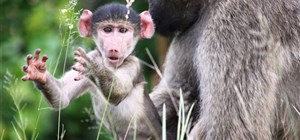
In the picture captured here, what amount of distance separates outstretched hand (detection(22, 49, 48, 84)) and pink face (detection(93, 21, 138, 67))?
394 millimetres

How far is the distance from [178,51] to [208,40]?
0.59 meters

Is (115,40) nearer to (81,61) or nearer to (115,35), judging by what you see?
(115,35)

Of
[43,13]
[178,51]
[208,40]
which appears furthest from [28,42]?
[208,40]

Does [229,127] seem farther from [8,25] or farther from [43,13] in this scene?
[8,25]

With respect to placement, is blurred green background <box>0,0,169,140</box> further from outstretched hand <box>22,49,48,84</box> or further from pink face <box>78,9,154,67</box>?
outstretched hand <box>22,49,48,84</box>

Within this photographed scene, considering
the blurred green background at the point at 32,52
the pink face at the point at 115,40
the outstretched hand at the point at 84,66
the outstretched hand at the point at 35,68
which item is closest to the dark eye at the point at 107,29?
the pink face at the point at 115,40

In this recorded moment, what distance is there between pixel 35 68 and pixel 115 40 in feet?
1.76

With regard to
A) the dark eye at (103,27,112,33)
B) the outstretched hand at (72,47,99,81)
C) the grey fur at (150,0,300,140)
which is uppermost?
the dark eye at (103,27,112,33)

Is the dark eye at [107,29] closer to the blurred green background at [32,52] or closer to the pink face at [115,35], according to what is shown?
the pink face at [115,35]

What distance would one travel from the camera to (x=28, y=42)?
960 cm

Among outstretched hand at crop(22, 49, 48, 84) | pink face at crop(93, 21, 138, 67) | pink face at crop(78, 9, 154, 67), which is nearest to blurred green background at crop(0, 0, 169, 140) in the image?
pink face at crop(78, 9, 154, 67)

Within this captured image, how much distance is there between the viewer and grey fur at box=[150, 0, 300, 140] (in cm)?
595

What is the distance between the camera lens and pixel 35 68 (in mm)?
5445

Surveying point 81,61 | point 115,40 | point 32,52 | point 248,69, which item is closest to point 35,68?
point 81,61
